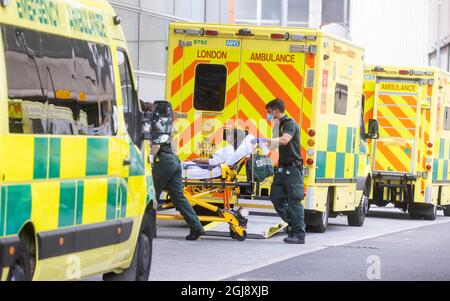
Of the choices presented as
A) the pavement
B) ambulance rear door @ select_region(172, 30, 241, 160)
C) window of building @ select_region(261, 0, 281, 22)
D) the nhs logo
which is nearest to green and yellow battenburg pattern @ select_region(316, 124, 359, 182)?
the pavement

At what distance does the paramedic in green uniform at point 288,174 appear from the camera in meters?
15.0

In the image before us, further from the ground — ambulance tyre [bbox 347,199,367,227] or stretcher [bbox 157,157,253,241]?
stretcher [bbox 157,157,253,241]

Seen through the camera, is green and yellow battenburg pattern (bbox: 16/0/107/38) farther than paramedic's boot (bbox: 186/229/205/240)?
No

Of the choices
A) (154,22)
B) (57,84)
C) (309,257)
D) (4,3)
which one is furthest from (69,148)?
(154,22)

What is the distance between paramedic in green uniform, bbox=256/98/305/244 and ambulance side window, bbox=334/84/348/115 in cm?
269

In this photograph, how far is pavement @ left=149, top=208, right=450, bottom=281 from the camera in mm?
11648

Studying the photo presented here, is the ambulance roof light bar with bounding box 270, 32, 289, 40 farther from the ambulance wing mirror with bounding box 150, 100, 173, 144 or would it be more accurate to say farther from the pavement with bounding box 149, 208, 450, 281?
the ambulance wing mirror with bounding box 150, 100, 173, 144

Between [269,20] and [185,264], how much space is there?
168ft


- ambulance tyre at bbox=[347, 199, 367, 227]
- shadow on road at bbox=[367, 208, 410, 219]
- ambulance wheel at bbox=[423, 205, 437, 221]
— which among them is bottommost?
shadow on road at bbox=[367, 208, 410, 219]

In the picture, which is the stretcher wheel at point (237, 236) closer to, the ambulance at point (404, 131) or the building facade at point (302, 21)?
the ambulance at point (404, 131)

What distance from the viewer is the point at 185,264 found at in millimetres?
12422

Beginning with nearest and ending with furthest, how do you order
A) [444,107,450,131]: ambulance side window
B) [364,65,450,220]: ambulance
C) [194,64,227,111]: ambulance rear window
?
[194,64,227,111]: ambulance rear window → [364,65,450,220]: ambulance → [444,107,450,131]: ambulance side window
